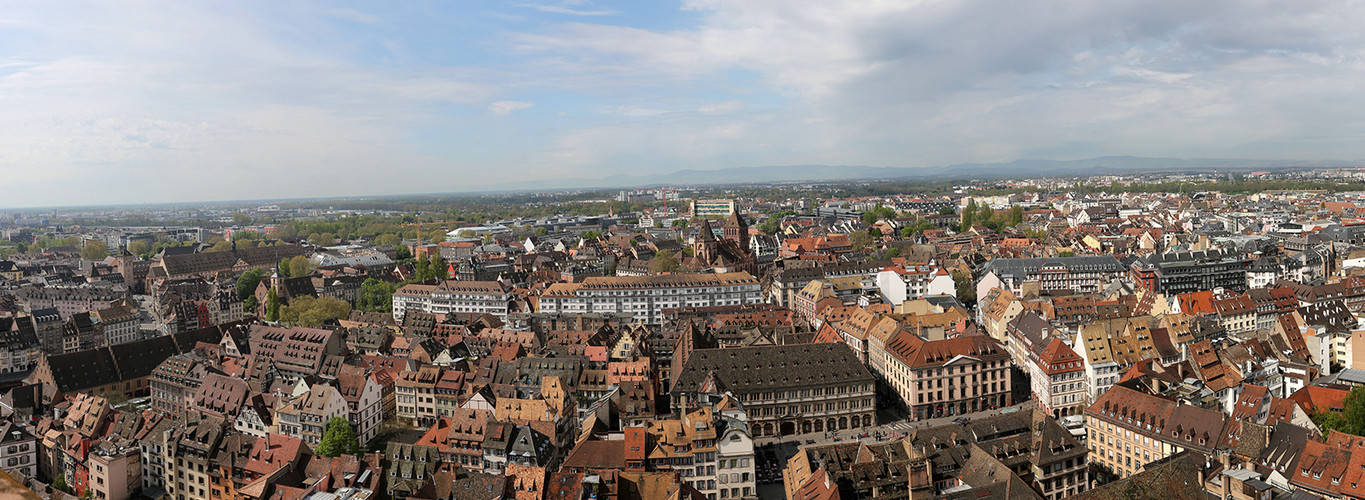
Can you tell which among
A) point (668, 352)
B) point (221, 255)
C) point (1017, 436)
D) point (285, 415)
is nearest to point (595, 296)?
point (668, 352)

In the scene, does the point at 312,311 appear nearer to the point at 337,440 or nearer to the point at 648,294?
the point at 648,294

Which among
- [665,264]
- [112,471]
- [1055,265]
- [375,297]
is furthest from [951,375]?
[375,297]

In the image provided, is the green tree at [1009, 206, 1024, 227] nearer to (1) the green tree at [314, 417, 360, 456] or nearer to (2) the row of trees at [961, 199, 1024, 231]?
(2) the row of trees at [961, 199, 1024, 231]

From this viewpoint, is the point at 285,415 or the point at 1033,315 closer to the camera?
the point at 285,415

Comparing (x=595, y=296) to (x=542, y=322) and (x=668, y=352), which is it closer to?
(x=542, y=322)

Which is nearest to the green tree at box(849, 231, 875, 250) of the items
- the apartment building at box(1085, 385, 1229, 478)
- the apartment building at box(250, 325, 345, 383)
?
the apartment building at box(250, 325, 345, 383)

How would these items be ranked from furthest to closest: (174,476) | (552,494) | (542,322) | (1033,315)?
(542,322) < (1033,315) < (174,476) < (552,494)

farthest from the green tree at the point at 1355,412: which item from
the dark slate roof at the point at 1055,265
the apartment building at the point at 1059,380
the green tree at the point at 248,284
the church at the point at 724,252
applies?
the green tree at the point at 248,284
